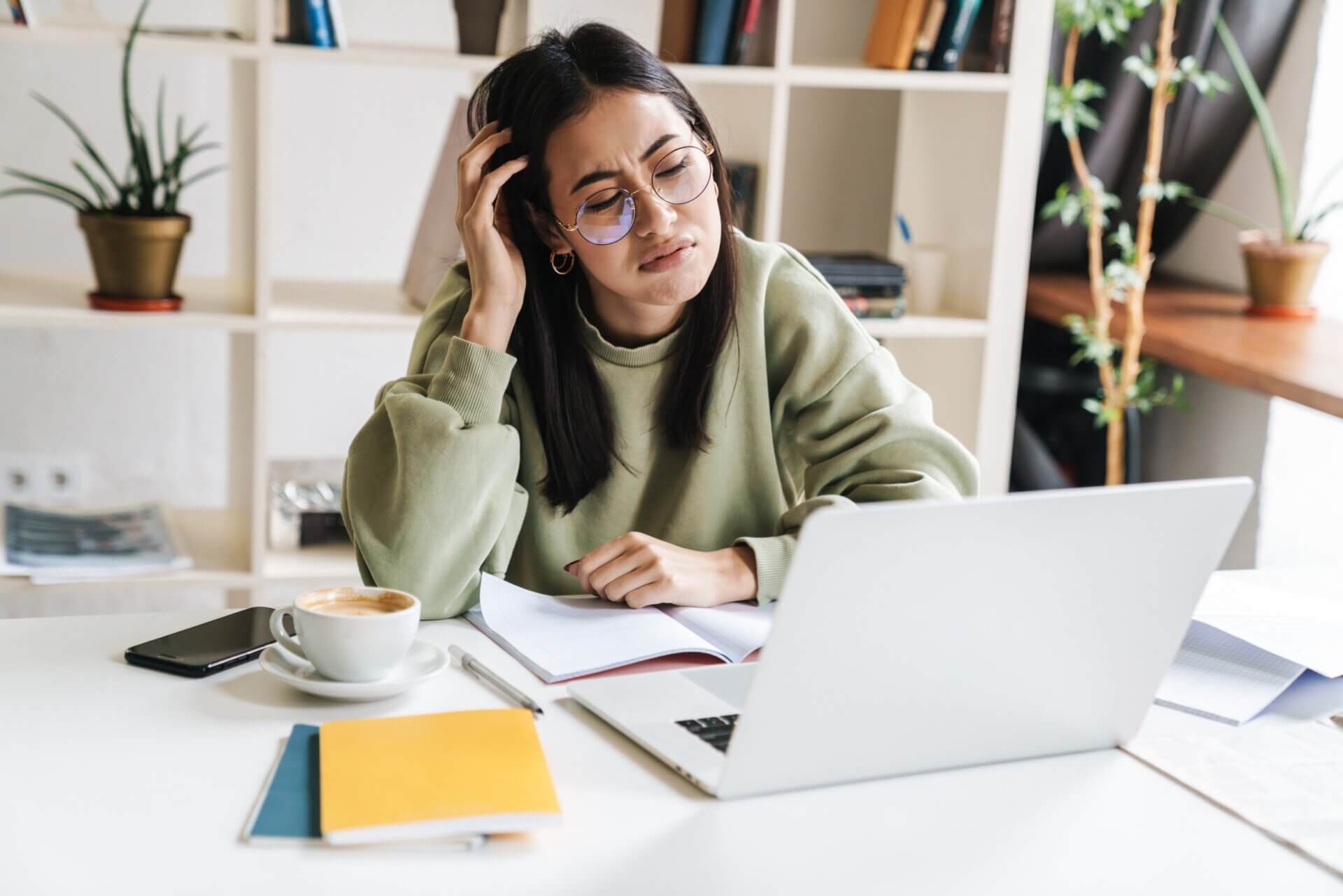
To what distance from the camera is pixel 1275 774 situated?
0.91 meters

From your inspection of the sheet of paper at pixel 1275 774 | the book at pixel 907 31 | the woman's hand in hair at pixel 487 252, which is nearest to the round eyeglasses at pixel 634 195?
the woman's hand in hair at pixel 487 252

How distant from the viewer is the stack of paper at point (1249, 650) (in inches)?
41.0

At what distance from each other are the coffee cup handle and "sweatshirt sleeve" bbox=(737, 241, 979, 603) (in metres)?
0.43

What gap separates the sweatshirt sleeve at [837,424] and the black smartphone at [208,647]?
0.46 metres

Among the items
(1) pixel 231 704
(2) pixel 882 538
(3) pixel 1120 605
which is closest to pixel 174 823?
(1) pixel 231 704

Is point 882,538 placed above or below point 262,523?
above

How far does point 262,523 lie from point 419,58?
804 mm

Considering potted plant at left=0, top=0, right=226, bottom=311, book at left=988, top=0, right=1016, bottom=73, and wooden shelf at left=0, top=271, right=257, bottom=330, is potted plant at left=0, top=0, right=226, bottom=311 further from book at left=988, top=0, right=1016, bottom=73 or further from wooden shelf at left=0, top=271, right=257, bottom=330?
book at left=988, top=0, right=1016, bottom=73

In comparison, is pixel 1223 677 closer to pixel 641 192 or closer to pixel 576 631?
pixel 576 631

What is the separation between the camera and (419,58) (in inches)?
86.1

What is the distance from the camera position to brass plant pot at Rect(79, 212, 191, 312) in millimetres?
2160

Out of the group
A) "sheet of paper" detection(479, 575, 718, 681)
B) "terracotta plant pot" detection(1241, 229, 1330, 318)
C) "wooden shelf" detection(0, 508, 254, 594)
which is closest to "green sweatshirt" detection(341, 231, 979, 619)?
"sheet of paper" detection(479, 575, 718, 681)

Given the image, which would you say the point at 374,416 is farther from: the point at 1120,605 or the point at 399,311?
the point at 399,311

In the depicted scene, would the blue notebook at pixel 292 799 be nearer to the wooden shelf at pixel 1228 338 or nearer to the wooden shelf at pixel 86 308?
the wooden shelf at pixel 86 308
